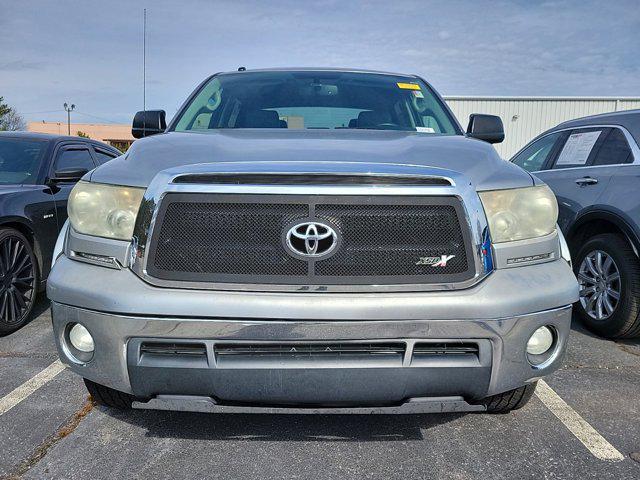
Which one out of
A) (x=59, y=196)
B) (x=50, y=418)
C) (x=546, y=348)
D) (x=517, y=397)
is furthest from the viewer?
(x=59, y=196)

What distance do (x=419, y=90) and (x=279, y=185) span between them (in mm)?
2148

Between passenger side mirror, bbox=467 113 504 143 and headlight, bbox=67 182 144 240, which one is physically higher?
passenger side mirror, bbox=467 113 504 143

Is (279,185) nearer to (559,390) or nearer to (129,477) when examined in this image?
(129,477)

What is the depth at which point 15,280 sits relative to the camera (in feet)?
14.5

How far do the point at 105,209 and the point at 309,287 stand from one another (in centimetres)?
90

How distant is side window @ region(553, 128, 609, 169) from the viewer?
465 cm

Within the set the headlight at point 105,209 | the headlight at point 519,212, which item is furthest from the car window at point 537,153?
the headlight at point 105,209

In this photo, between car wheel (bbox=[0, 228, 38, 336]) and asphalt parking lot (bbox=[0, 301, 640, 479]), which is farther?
car wheel (bbox=[0, 228, 38, 336])

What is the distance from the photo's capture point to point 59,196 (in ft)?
16.9

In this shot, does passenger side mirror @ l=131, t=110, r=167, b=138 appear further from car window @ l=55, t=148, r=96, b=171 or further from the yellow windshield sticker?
car window @ l=55, t=148, r=96, b=171

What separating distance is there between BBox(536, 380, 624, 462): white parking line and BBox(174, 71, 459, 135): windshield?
64.3 inches

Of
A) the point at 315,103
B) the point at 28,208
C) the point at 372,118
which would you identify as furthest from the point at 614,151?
the point at 28,208

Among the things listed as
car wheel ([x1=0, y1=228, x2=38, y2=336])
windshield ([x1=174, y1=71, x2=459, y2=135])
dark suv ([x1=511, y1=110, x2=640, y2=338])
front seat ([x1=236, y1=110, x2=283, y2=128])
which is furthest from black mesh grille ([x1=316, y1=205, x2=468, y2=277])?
car wheel ([x1=0, y1=228, x2=38, y2=336])

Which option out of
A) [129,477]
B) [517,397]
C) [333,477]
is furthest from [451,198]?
[129,477]
